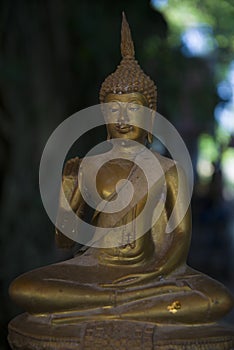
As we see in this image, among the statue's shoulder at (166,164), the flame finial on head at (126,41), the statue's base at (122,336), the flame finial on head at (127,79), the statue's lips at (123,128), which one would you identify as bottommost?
the statue's base at (122,336)

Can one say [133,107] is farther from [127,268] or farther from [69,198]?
[127,268]

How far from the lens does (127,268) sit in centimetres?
229

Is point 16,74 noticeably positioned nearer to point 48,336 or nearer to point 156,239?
point 156,239

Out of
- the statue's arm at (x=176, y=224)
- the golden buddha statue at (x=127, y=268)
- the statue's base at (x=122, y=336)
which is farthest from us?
the statue's arm at (x=176, y=224)

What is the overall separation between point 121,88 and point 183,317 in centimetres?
74

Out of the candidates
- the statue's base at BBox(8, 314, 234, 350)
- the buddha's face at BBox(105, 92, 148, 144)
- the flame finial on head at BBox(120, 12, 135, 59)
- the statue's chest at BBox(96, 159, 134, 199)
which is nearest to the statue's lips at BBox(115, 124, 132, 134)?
the buddha's face at BBox(105, 92, 148, 144)

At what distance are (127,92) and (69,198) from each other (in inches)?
15.3

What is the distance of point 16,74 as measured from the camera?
4383mm

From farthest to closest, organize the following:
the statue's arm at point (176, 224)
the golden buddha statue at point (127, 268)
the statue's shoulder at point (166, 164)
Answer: the statue's shoulder at point (166, 164) < the statue's arm at point (176, 224) < the golden buddha statue at point (127, 268)

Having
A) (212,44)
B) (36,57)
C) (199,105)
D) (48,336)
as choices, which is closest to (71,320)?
(48,336)

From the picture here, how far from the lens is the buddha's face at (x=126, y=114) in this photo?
237cm

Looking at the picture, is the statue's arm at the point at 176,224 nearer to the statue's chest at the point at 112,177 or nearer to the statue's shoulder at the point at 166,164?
the statue's shoulder at the point at 166,164

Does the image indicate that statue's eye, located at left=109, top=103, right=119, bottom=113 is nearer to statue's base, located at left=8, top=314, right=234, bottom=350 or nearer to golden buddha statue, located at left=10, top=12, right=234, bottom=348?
golden buddha statue, located at left=10, top=12, right=234, bottom=348

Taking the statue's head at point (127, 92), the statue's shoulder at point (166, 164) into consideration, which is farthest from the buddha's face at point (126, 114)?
the statue's shoulder at point (166, 164)
